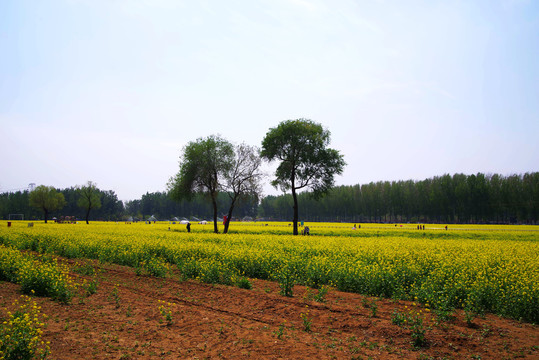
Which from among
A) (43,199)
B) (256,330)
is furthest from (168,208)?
→ (256,330)

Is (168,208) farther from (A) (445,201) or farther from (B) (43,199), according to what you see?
(A) (445,201)

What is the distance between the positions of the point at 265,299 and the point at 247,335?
10.4ft

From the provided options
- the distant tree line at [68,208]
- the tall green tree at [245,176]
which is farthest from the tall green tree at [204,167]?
the distant tree line at [68,208]

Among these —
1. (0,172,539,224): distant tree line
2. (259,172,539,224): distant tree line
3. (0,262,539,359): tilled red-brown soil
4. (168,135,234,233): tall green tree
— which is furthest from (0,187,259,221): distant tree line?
(0,262,539,359): tilled red-brown soil

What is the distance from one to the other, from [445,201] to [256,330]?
374ft

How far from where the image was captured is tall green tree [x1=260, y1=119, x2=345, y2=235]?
43562 mm

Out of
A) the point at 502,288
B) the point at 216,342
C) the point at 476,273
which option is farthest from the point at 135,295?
the point at 476,273

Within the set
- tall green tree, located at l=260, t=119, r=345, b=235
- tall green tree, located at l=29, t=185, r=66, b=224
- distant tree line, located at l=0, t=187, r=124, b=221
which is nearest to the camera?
tall green tree, located at l=260, t=119, r=345, b=235

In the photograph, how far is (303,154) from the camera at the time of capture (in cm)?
4378

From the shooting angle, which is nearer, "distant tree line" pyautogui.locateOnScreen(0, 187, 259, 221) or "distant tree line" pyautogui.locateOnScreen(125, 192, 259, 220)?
"distant tree line" pyautogui.locateOnScreen(0, 187, 259, 221)

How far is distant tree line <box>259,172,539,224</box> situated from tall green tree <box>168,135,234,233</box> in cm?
6489

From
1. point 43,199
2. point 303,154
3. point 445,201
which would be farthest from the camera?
point 445,201

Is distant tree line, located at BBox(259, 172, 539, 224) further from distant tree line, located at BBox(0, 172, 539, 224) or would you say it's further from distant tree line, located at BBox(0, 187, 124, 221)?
distant tree line, located at BBox(0, 187, 124, 221)

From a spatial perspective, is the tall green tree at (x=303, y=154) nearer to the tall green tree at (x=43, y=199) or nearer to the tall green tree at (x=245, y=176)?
the tall green tree at (x=245, y=176)
